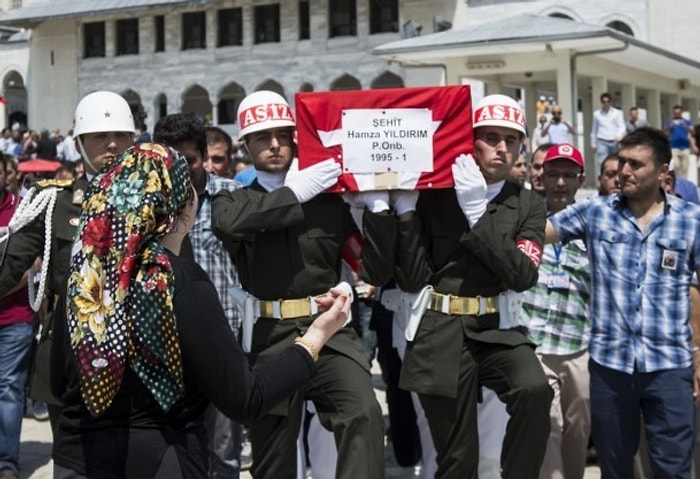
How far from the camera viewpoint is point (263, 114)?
506 cm

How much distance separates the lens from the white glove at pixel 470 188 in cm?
491

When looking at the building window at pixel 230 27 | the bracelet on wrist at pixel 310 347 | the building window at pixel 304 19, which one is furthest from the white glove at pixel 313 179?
the building window at pixel 230 27

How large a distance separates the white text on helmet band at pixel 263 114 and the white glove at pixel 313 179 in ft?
1.10

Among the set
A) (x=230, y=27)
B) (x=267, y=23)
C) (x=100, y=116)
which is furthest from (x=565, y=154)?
(x=230, y=27)

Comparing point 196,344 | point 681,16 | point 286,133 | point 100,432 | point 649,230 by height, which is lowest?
point 100,432

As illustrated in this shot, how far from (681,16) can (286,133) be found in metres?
35.6

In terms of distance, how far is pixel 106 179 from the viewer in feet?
9.58

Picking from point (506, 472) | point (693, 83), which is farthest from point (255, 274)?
point (693, 83)

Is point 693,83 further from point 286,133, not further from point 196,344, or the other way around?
point 196,344

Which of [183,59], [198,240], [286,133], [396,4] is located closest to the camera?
[286,133]

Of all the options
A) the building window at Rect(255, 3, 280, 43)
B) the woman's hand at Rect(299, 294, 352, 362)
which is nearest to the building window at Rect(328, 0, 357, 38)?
the building window at Rect(255, 3, 280, 43)

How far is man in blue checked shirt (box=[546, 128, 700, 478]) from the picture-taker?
4738 millimetres

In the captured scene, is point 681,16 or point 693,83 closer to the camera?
point 693,83

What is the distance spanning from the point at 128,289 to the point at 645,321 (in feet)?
9.38
